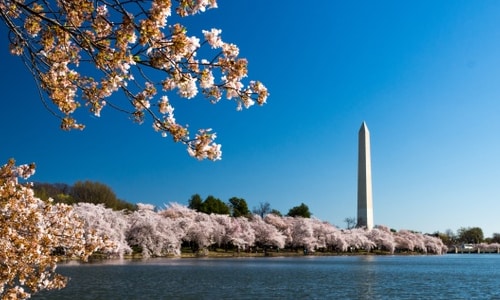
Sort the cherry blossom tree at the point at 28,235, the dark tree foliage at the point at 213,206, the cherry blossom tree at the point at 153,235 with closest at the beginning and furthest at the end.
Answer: the cherry blossom tree at the point at 28,235
the cherry blossom tree at the point at 153,235
the dark tree foliage at the point at 213,206

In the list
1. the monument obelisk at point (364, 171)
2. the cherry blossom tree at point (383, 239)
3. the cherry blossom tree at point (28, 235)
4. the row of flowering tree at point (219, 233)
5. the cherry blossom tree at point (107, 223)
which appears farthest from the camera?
the cherry blossom tree at point (383, 239)

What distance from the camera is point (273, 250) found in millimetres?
75812

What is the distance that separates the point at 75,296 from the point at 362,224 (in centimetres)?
6426

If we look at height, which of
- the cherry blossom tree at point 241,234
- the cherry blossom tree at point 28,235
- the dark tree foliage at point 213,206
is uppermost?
the dark tree foliage at point 213,206

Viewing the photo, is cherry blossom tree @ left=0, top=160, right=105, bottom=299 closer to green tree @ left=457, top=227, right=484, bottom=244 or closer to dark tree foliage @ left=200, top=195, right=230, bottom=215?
dark tree foliage @ left=200, top=195, right=230, bottom=215

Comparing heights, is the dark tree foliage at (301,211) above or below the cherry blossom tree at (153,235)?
above

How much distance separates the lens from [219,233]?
211ft

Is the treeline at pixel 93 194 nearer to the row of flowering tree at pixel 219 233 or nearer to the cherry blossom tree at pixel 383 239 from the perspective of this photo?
the row of flowering tree at pixel 219 233

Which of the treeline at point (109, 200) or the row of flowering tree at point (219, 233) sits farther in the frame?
the treeline at point (109, 200)

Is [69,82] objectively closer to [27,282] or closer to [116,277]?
[27,282]

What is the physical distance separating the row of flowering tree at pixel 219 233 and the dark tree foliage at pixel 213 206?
796cm

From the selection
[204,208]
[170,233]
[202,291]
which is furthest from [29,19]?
[204,208]

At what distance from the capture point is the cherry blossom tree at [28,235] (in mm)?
7941

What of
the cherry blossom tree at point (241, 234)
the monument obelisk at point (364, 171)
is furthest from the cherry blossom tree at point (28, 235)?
the monument obelisk at point (364, 171)
